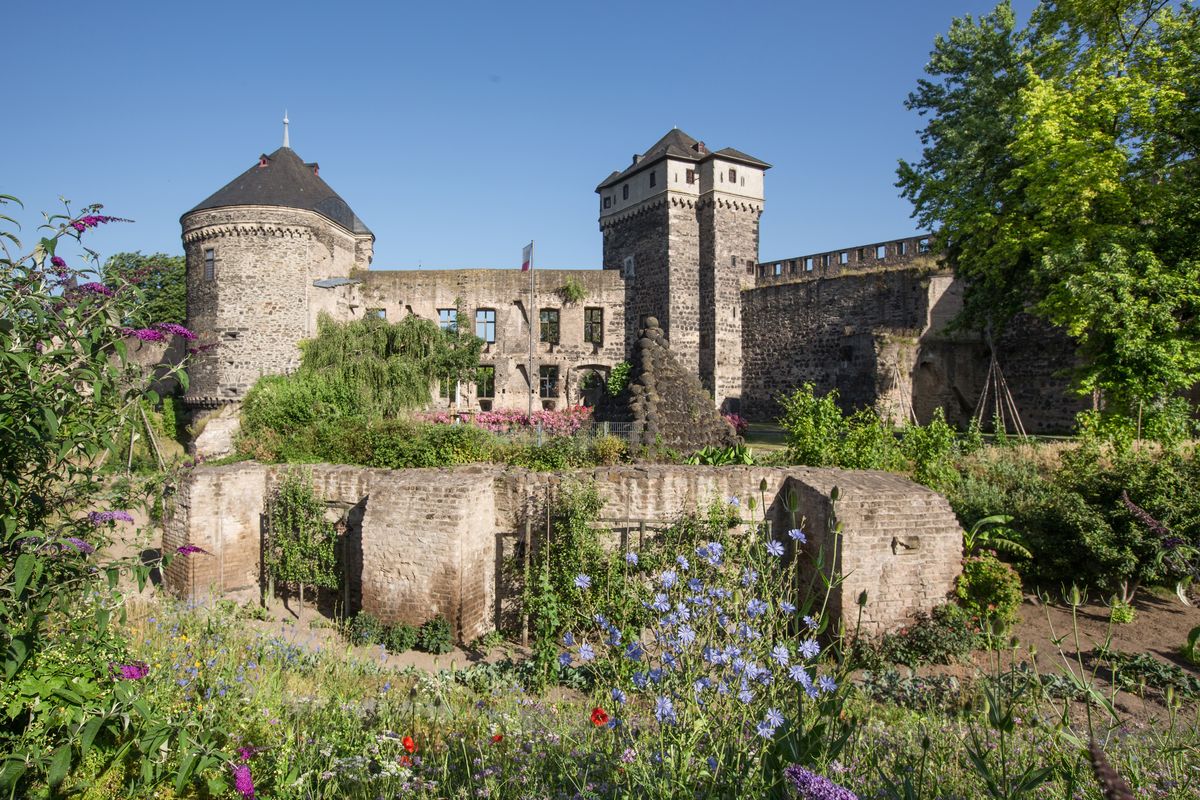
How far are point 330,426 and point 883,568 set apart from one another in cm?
905

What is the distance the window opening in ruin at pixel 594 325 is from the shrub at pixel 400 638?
18.5 metres

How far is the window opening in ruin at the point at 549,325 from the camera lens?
25078mm

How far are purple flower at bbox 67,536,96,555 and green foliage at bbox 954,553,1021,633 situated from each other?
745 centimetres

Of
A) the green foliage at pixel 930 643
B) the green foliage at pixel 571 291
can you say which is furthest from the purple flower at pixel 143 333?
the green foliage at pixel 571 291

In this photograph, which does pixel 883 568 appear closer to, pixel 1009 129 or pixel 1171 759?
pixel 1171 759

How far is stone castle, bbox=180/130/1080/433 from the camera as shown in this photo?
19.8 m

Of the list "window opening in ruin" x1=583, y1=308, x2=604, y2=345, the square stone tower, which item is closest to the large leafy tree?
the square stone tower

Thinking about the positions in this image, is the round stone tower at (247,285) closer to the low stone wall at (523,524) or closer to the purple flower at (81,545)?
the low stone wall at (523,524)

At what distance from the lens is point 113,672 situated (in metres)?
2.90

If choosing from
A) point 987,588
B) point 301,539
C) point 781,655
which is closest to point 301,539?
point 301,539

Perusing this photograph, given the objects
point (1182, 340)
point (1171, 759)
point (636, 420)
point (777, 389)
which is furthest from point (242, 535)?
point (777, 389)

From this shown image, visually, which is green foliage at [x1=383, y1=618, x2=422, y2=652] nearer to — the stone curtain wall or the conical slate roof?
the stone curtain wall

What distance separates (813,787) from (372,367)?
56.9 ft

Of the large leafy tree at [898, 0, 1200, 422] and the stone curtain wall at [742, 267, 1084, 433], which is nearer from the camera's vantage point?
the large leafy tree at [898, 0, 1200, 422]
